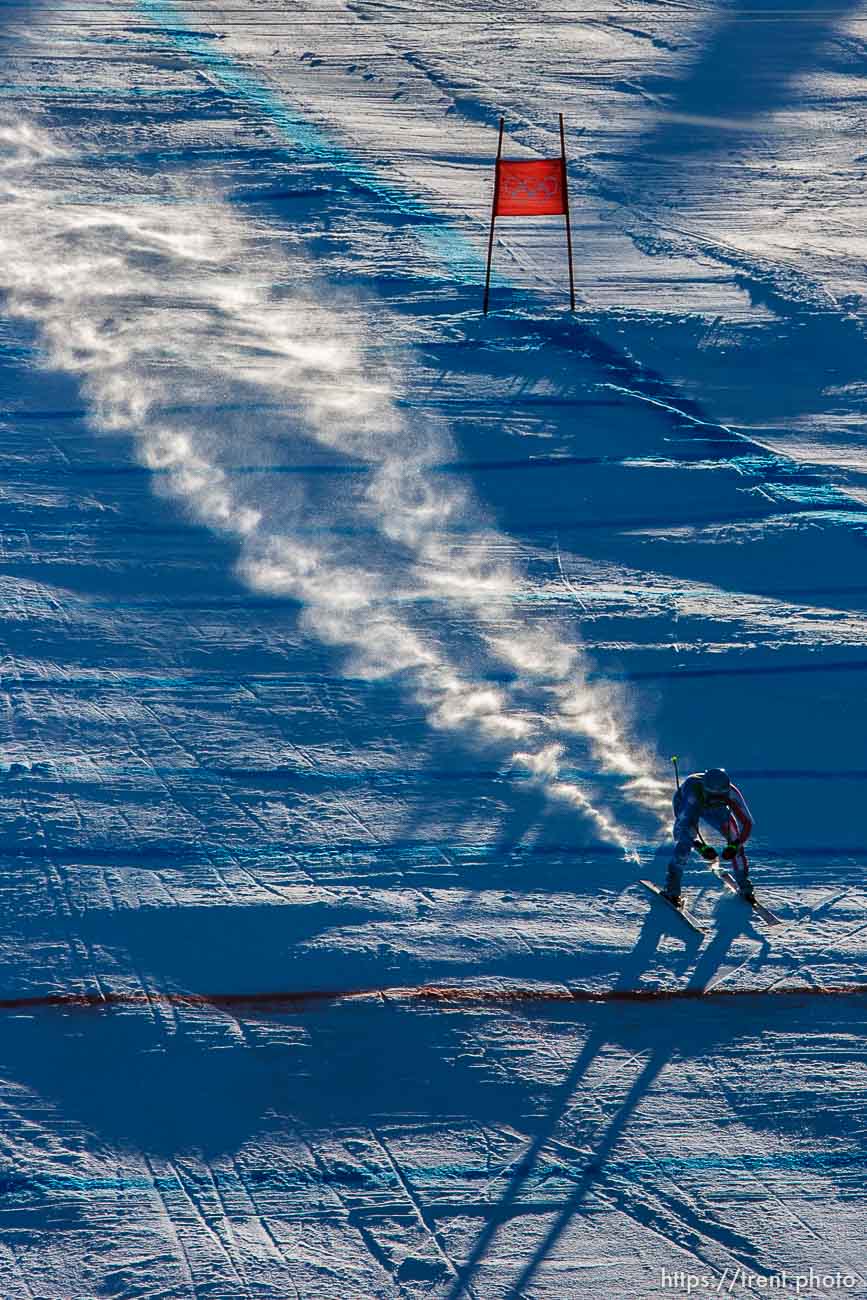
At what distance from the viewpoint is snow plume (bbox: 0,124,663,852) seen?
6.96 metres

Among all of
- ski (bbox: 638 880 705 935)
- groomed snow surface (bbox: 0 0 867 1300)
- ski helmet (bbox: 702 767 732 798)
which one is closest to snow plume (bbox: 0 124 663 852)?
groomed snow surface (bbox: 0 0 867 1300)

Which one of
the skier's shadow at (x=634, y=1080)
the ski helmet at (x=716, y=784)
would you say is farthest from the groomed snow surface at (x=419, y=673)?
the ski helmet at (x=716, y=784)

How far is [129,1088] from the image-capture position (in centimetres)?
521

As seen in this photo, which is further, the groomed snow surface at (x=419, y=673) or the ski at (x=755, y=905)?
the ski at (x=755, y=905)

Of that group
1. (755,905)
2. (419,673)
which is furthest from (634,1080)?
(419,673)

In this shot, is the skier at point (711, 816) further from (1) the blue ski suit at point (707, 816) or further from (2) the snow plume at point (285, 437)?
(2) the snow plume at point (285, 437)

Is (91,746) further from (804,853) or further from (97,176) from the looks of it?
(97,176)

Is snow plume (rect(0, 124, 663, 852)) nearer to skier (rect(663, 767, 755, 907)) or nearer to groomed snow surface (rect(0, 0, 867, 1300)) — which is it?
groomed snow surface (rect(0, 0, 867, 1300))

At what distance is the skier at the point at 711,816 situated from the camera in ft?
18.1

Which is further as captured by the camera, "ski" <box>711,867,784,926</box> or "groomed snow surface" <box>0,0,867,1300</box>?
"ski" <box>711,867,784,926</box>

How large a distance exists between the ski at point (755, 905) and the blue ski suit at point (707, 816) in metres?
0.21

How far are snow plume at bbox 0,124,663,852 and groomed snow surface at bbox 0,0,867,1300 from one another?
0.10ft

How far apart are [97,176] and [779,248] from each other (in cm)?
524

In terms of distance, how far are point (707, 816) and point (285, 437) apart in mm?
4017
